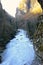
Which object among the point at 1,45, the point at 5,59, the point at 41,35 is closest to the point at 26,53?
the point at 5,59

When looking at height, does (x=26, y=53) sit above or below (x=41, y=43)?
below

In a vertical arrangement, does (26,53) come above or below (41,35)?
below

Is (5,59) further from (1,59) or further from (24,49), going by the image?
(24,49)

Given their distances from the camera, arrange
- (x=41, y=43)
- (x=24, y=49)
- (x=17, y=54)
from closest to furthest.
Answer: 1. (x=41, y=43)
2. (x=17, y=54)
3. (x=24, y=49)

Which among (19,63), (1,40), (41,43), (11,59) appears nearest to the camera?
(41,43)

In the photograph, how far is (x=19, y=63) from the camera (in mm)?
24375

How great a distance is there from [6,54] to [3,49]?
3.01 metres

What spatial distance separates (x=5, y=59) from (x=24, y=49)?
5.67 m

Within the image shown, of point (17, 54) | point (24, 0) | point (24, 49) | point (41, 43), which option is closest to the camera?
point (41, 43)

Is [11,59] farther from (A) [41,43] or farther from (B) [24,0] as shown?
(B) [24,0]

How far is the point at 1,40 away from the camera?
113 ft

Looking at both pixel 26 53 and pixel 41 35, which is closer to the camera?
pixel 41 35

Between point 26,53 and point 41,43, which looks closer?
point 41,43

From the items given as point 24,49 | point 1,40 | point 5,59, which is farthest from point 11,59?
point 1,40
